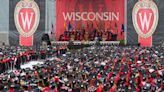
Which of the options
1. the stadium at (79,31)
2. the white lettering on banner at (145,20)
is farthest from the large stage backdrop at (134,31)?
the white lettering on banner at (145,20)

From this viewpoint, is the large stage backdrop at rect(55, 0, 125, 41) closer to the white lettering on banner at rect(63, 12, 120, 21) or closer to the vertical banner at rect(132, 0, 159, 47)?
the white lettering on banner at rect(63, 12, 120, 21)

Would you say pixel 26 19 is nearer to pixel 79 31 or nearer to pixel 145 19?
pixel 79 31

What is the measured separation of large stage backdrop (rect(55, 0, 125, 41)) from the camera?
5747 cm

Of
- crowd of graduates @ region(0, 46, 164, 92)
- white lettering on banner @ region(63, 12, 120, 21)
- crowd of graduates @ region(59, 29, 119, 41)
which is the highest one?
white lettering on banner @ region(63, 12, 120, 21)

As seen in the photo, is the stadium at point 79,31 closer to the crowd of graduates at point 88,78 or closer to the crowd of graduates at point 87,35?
the crowd of graduates at point 87,35

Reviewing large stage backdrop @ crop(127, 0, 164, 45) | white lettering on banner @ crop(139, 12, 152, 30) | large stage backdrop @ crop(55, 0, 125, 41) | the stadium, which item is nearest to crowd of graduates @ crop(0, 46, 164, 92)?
the stadium

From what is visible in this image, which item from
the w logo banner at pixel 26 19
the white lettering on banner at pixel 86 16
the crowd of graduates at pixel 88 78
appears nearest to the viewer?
the crowd of graduates at pixel 88 78

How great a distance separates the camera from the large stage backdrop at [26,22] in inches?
2125

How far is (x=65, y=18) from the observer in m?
59.2

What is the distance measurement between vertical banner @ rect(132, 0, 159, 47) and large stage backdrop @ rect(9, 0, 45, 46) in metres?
9.90

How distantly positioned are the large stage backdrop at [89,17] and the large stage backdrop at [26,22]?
351cm

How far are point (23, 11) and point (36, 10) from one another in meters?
1.44

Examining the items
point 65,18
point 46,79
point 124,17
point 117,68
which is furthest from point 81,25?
point 46,79

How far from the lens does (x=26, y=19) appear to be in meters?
54.4
